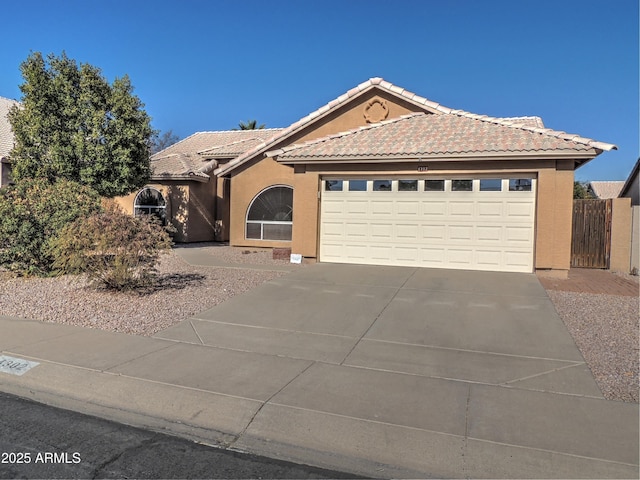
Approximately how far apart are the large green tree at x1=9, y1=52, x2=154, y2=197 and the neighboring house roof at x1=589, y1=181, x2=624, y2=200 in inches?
1719

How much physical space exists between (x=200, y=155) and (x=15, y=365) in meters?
17.4

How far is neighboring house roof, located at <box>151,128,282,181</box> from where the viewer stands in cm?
2014

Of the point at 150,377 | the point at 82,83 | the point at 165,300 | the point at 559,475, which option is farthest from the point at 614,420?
the point at 82,83

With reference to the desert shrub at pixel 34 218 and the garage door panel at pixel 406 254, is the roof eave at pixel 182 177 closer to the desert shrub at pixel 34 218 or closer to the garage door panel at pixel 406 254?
the desert shrub at pixel 34 218

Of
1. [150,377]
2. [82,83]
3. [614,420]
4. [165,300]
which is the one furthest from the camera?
[82,83]

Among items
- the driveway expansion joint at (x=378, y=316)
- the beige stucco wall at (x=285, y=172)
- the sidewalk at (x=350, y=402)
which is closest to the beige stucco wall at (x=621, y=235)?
the driveway expansion joint at (x=378, y=316)

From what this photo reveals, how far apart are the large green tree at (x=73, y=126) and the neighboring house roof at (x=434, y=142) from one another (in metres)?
5.81

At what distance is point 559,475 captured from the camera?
3514 millimetres

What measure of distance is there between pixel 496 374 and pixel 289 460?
2833 mm

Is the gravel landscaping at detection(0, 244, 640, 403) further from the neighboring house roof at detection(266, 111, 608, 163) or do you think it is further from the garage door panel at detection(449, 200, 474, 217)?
the neighboring house roof at detection(266, 111, 608, 163)

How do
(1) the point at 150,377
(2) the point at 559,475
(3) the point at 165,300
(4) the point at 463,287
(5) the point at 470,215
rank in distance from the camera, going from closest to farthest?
(2) the point at 559,475 → (1) the point at 150,377 → (3) the point at 165,300 → (4) the point at 463,287 → (5) the point at 470,215

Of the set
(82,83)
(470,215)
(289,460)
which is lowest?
(289,460)

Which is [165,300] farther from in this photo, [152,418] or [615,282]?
[615,282]

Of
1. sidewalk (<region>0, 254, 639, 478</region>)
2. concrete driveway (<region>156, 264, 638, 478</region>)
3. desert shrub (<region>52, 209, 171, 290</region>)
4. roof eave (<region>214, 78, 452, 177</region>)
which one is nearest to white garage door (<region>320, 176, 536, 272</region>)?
concrete driveway (<region>156, 264, 638, 478</region>)
